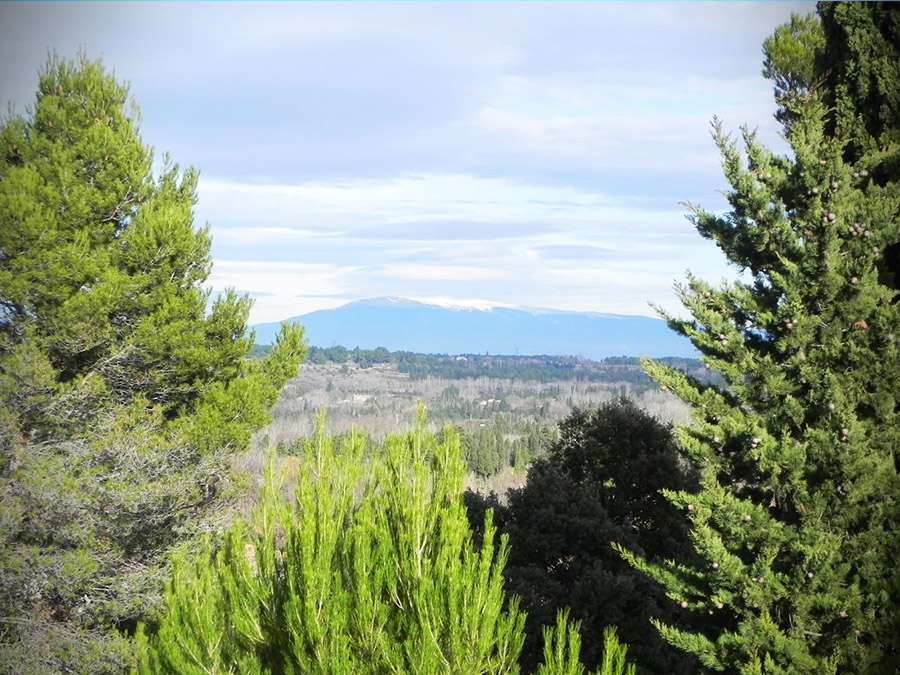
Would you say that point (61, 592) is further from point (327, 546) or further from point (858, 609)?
point (858, 609)

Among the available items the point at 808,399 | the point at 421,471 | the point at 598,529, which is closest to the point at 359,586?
the point at 421,471

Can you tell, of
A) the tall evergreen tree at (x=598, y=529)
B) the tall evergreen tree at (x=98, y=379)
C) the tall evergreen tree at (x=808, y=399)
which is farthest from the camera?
the tall evergreen tree at (x=598, y=529)

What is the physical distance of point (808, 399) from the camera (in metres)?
6.00

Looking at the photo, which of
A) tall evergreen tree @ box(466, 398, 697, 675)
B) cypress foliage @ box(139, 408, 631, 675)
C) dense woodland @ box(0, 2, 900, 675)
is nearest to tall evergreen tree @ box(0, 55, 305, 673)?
dense woodland @ box(0, 2, 900, 675)

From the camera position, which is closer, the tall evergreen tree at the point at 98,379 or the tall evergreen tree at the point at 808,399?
the tall evergreen tree at the point at 808,399

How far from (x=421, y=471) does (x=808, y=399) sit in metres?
3.67

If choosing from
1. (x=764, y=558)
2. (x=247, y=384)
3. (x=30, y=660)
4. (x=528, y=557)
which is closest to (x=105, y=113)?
(x=247, y=384)

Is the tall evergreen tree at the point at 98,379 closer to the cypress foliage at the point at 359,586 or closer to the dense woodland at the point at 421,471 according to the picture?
the dense woodland at the point at 421,471

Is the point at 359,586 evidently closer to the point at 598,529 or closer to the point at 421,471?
the point at 421,471

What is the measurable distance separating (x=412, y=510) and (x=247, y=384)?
1045cm

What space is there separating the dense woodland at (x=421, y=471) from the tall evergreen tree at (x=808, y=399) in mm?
24

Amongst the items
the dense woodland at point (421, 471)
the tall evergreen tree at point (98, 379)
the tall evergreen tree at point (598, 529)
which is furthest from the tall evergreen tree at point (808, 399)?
the tall evergreen tree at point (98, 379)

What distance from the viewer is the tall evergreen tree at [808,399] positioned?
555 centimetres

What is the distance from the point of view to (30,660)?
9812mm
